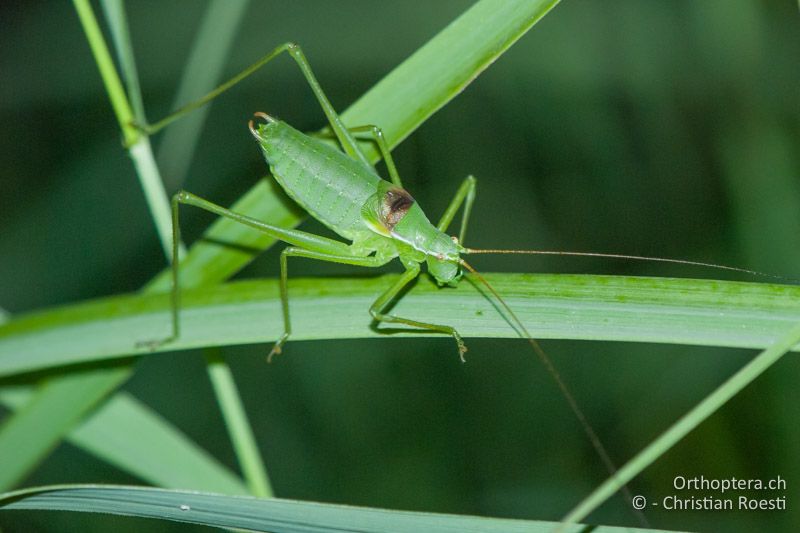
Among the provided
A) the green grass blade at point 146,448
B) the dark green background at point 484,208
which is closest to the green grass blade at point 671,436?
the green grass blade at point 146,448

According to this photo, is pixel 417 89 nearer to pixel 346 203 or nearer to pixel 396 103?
pixel 396 103

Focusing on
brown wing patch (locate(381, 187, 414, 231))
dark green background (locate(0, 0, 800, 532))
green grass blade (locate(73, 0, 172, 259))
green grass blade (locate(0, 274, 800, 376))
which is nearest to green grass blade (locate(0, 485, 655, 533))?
green grass blade (locate(0, 274, 800, 376))

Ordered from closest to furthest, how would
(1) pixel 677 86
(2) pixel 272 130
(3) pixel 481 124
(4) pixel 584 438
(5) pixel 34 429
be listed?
(5) pixel 34 429
(2) pixel 272 130
(4) pixel 584 438
(1) pixel 677 86
(3) pixel 481 124

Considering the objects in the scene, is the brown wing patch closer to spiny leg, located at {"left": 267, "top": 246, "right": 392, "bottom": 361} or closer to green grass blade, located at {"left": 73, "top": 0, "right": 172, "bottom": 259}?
spiny leg, located at {"left": 267, "top": 246, "right": 392, "bottom": 361}

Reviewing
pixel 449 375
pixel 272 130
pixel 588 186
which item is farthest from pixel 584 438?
pixel 272 130

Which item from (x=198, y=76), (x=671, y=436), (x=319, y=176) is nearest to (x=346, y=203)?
(x=319, y=176)

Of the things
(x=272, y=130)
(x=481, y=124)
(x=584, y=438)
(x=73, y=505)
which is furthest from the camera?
(x=481, y=124)

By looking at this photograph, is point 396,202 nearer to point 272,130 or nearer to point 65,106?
point 272,130
